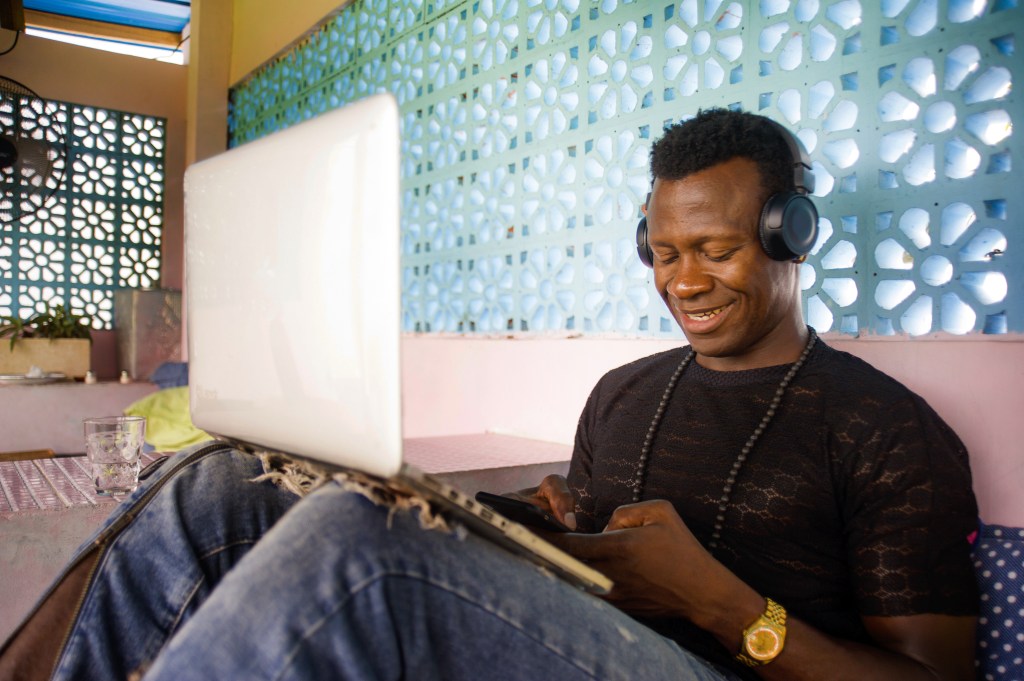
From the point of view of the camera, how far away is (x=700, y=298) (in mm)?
1107

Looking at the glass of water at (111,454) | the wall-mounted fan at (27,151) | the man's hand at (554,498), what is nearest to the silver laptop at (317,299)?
the man's hand at (554,498)

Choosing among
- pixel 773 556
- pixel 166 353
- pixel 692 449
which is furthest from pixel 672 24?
pixel 166 353

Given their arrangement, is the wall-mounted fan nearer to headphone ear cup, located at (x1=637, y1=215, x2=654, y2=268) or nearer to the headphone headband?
headphone ear cup, located at (x1=637, y1=215, x2=654, y2=268)

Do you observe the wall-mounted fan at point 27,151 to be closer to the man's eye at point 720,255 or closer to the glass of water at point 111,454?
the glass of water at point 111,454

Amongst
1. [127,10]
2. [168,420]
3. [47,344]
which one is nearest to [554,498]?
[168,420]

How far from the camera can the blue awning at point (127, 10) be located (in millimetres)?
4879

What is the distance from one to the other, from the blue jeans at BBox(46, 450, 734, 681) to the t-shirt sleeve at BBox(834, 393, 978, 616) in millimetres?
262

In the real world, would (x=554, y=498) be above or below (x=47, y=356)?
below

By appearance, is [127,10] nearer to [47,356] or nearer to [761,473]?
[47,356]

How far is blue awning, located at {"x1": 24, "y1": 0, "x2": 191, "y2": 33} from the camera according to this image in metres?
4.88

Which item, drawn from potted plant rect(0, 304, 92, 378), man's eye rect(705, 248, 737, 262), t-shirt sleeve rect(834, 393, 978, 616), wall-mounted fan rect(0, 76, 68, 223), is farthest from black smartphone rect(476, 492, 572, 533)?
wall-mounted fan rect(0, 76, 68, 223)

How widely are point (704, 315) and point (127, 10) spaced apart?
5208 millimetres

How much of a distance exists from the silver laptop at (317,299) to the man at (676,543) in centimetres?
7

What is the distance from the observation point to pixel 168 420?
10.8 ft
